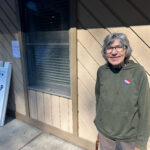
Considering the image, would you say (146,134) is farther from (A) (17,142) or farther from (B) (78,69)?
(A) (17,142)

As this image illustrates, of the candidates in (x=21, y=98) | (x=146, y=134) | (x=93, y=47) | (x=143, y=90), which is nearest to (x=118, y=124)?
Answer: (x=146, y=134)

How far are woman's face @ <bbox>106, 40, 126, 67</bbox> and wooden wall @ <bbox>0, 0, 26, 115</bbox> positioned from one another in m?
1.88

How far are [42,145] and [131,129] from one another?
155cm

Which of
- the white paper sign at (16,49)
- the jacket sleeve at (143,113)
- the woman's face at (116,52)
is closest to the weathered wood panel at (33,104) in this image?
the white paper sign at (16,49)

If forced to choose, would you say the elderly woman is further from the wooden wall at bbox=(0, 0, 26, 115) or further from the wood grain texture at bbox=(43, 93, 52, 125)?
the wooden wall at bbox=(0, 0, 26, 115)

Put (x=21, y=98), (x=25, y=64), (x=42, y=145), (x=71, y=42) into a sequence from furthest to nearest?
1. (x=21, y=98)
2. (x=25, y=64)
3. (x=42, y=145)
4. (x=71, y=42)

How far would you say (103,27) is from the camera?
175 centimetres

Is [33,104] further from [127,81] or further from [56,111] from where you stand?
[127,81]

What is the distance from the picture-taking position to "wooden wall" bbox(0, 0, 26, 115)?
2572mm

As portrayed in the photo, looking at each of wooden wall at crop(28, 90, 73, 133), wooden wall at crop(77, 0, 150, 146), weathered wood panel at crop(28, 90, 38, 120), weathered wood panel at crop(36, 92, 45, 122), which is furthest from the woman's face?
weathered wood panel at crop(28, 90, 38, 120)

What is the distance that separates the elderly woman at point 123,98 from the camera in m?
1.20

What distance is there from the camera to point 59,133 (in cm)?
250

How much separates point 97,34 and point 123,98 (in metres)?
0.89

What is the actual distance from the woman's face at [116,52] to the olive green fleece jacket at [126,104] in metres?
0.08
